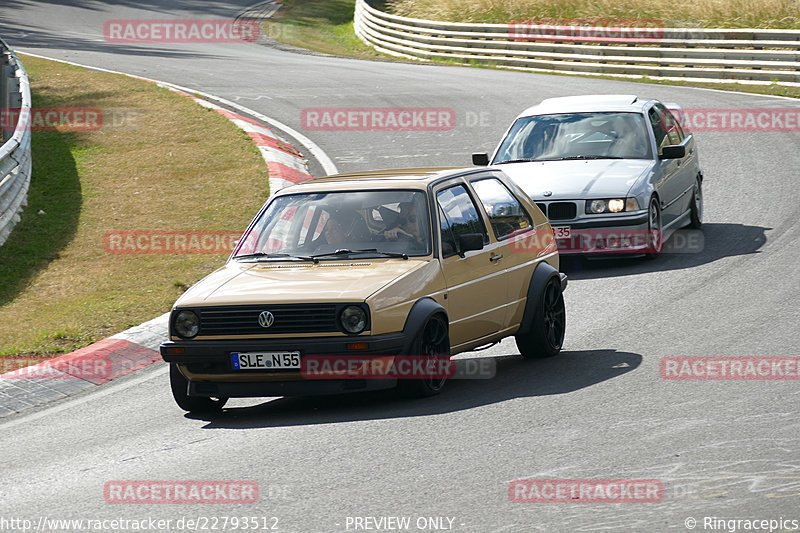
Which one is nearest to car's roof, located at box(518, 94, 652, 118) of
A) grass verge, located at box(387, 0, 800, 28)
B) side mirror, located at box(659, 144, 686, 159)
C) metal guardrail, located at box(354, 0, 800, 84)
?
side mirror, located at box(659, 144, 686, 159)

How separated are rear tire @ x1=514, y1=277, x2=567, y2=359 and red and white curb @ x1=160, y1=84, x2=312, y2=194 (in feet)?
21.7

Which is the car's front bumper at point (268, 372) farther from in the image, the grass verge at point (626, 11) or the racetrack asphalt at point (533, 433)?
the grass verge at point (626, 11)

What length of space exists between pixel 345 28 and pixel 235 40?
517 centimetres

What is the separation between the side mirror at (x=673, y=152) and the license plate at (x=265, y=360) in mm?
7164

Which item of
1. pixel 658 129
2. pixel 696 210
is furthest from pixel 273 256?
pixel 696 210

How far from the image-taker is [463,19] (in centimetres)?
3794

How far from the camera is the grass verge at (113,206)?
460 inches

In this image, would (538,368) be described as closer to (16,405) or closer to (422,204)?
(422,204)

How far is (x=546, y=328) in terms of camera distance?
9375 mm

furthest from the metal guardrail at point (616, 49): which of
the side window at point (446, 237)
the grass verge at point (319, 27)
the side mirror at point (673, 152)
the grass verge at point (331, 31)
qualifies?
the side window at point (446, 237)

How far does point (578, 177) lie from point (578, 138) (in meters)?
1.08

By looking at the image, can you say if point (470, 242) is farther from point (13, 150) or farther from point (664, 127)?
point (13, 150)

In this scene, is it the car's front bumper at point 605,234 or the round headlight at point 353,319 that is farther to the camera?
the car's front bumper at point 605,234

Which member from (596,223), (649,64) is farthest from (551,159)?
(649,64)
